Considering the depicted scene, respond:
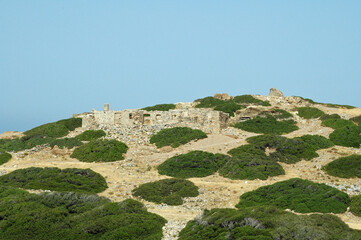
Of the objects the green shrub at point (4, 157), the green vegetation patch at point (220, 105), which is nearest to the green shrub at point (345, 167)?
the green vegetation patch at point (220, 105)

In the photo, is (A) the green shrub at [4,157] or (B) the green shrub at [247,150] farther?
(A) the green shrub at [4,157]

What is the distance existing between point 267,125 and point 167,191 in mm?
24086

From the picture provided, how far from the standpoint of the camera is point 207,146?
41.6m

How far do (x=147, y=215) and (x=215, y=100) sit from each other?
4487cm

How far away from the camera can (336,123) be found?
5059 cm

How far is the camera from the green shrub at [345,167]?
109 ft

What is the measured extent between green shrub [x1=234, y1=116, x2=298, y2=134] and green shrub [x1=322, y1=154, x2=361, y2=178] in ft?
50.3

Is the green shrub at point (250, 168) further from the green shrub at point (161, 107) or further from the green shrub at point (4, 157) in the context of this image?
the green shrub at point (161, 107)

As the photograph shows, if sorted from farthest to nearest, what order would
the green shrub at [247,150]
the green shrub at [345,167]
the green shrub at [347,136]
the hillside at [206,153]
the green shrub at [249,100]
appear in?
the green shrub at [249,100] < the green shrub at [347,136] < the green shrub at [247,150] < the green shrub at [345,167] < the hillside at [206,153]

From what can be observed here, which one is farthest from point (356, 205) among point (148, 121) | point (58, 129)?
point (58, 129)

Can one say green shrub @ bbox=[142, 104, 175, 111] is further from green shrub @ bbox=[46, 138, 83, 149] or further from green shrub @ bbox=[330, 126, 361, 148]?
green shrub @ bbox=[330, 126, 361, 148]

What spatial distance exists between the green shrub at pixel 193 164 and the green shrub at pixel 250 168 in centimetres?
99

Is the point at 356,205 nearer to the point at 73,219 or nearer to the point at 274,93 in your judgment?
the point at 73,219

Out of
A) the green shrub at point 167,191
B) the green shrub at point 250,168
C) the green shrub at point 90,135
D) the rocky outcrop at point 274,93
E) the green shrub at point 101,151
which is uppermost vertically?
the rocky outcrop at point 274,93
